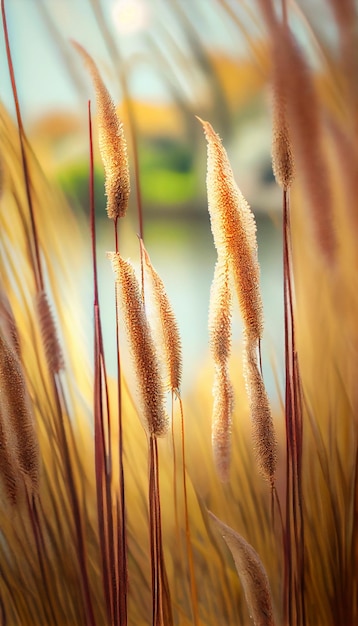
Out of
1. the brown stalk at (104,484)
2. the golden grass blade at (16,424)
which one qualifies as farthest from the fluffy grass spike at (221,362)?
the golden grass blade at (16,424)

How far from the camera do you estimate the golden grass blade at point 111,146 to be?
105cm

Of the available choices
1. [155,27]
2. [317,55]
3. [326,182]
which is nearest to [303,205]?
[326,182]

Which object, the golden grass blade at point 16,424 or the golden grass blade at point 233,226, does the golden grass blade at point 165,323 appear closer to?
the golden grass blade at point 233,226

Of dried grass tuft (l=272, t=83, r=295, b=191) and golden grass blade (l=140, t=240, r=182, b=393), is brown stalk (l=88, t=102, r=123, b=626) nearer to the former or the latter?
golden grass blade (l=140, t=240, r=182, b=393)

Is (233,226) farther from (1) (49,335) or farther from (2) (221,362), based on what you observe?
(1) (49,335)

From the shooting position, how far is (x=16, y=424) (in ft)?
3.85

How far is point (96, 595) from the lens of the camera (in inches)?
48.3

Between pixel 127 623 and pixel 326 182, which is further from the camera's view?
pixel 127 623

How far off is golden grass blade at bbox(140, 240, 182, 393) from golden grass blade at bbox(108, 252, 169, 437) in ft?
0.07

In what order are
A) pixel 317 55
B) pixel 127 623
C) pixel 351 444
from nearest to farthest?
pixel 317 55 < pixel 351 444 < pixel 127 623

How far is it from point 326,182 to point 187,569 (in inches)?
31.3

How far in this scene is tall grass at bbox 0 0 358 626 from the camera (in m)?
1.05

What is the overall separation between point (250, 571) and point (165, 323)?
1.67ft

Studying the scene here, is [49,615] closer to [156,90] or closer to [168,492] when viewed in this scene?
[168,492]
